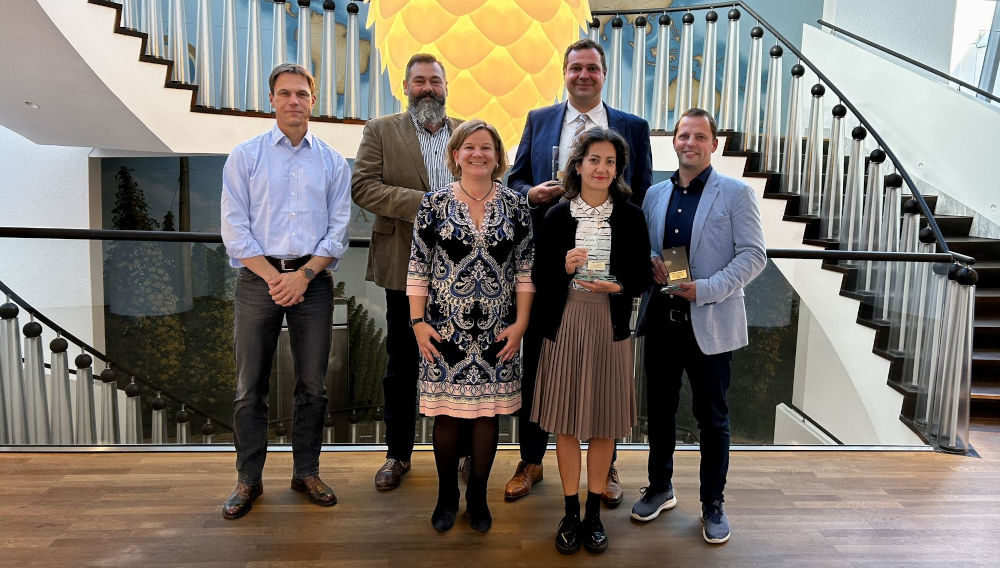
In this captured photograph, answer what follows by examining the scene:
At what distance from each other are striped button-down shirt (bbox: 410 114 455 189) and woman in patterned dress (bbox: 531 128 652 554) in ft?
1.84

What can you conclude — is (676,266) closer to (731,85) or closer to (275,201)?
(275,201)

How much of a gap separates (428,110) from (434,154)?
157 mm

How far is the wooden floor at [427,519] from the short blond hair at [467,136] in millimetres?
1171

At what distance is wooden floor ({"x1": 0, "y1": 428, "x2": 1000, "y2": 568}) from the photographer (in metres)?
2.07

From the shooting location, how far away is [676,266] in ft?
6.96

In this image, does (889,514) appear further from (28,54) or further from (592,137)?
(28,54)

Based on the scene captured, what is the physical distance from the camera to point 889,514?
96.0 inches

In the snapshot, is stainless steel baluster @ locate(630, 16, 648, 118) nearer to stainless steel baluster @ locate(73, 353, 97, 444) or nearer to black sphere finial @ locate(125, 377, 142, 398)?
black sphere finial @ locate(125, 377, 142, 398)

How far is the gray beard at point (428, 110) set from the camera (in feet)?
7.97

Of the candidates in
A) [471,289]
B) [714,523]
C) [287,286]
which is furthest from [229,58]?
[714,523]

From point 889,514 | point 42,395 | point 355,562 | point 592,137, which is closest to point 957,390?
point 889,514

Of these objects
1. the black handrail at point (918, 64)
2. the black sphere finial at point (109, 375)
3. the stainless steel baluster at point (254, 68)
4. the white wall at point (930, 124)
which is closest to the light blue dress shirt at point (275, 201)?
the black sphere finial at point (109, 375)

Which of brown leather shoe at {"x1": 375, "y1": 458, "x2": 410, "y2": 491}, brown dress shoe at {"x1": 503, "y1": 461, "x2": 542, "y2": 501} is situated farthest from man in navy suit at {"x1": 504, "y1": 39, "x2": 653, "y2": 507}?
brown leather shoe at {"x1": 375, "y1": 458, "x2": 410, "y2": 491}

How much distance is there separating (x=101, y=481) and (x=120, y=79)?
3.32 meters
